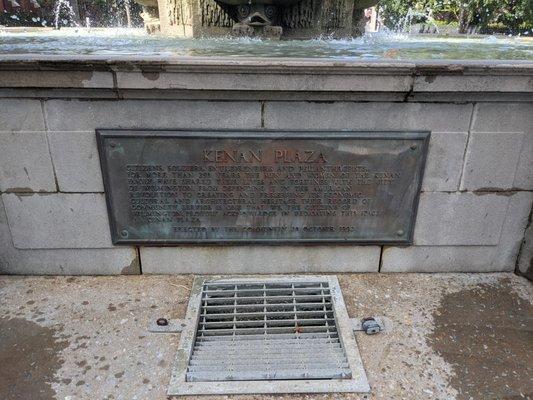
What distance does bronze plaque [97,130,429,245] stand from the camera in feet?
10.3

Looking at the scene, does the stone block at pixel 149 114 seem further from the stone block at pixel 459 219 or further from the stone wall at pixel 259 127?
the stone block at pixel 459 219

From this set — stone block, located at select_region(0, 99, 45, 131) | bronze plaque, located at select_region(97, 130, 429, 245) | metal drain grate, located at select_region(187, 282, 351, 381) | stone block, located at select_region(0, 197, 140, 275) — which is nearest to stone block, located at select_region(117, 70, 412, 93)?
bronze plaque, located at select_region(97, 130, 429, 245)

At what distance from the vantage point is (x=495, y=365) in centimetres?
268

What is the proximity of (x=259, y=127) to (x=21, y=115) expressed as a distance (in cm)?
179

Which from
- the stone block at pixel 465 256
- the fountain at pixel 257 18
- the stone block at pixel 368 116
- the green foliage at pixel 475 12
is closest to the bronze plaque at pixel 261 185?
the stone block at pixel 368 116

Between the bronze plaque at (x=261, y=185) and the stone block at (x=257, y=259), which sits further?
the stone block at (x=257, y=259)

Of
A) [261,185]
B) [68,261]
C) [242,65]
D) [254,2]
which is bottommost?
[68,261]

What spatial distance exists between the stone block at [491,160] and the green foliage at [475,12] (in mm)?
32811

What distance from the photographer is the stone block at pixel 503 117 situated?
313cm

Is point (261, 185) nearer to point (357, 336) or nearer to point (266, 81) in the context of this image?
point (266, 81)

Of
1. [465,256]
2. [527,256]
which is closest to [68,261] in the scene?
[465,256]

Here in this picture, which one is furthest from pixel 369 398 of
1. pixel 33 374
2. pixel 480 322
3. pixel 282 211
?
pixel 33 374

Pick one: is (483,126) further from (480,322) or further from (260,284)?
(260,284)

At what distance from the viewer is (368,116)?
3.12m
